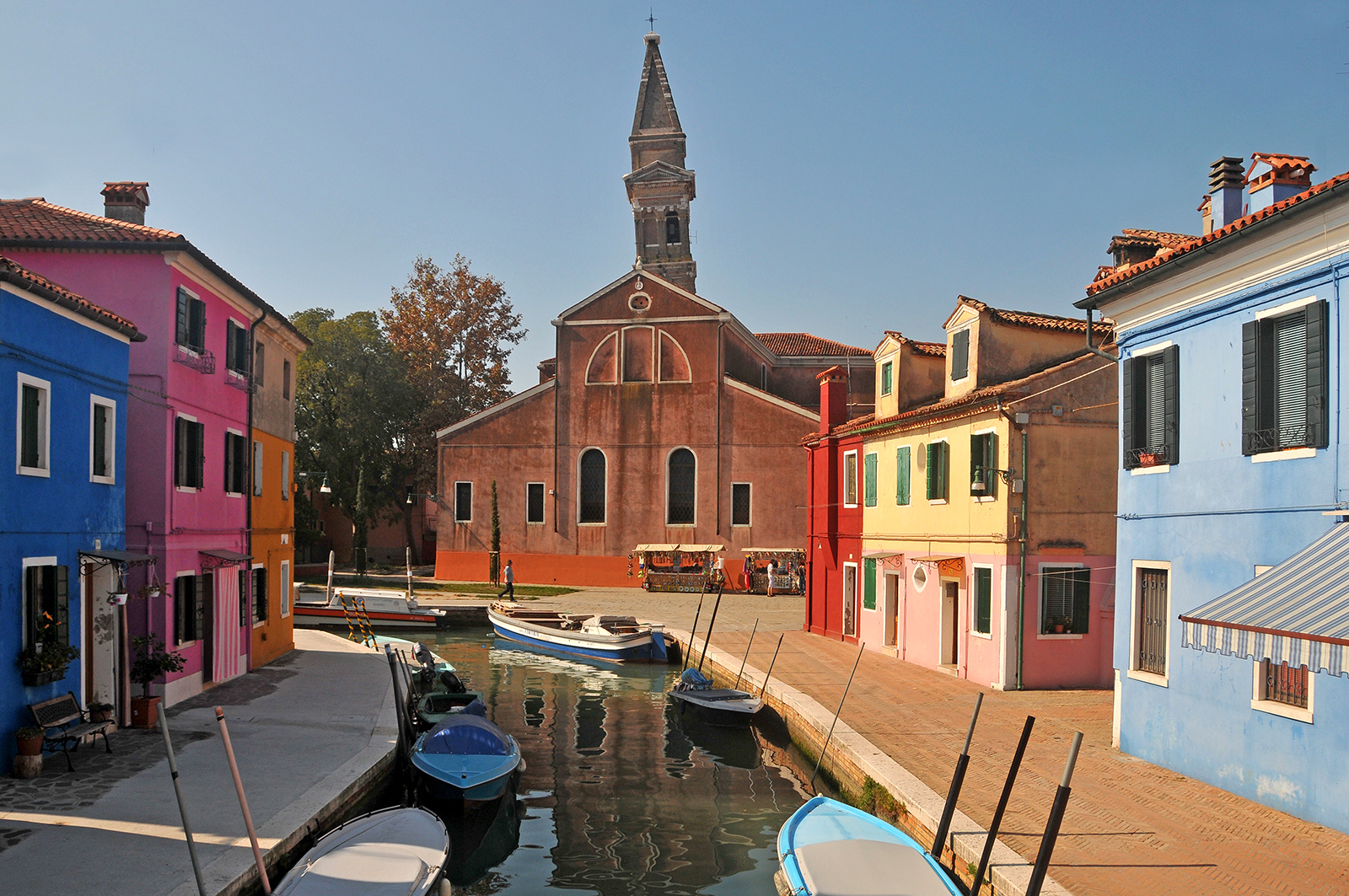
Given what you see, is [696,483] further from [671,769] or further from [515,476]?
[671,769]

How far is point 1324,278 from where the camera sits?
34.0 feet

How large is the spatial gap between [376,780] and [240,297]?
1061 cm

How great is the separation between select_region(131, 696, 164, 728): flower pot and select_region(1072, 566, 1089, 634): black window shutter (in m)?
16.0

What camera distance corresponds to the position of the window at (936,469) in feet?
71.3

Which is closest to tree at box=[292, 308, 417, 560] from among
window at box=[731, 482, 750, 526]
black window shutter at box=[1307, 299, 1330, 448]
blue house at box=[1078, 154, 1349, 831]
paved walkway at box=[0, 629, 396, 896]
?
window at box=[731, 482, 750, 526]

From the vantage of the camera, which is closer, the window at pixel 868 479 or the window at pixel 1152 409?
the window at pixel 1152 409

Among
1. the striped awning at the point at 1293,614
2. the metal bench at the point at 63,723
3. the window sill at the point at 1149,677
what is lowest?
the metal bench at the point at 63,723

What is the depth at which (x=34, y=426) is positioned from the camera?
1258 cm

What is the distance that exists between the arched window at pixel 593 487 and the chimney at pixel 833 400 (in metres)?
20.6

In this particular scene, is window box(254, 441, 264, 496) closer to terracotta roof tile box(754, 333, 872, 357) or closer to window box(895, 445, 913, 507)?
window box(895, 445, 913, 507)

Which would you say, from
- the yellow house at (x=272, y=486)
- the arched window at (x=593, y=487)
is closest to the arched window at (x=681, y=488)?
the arched window at (x=593, y=487)

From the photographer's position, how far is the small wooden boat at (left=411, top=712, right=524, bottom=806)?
522 inches

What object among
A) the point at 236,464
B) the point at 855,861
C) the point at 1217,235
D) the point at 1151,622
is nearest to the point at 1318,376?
the point at 1217,235

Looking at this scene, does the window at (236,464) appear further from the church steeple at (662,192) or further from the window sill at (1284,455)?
the church steeple at (662,192)
